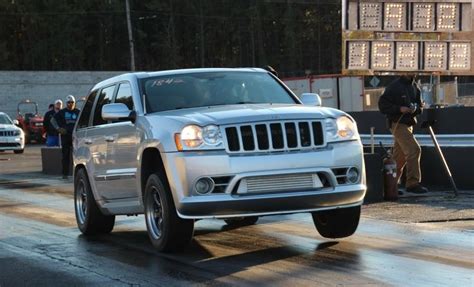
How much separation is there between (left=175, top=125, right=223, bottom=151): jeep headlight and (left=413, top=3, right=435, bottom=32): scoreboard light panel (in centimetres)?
1212

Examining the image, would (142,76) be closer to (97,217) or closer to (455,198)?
(97,217)

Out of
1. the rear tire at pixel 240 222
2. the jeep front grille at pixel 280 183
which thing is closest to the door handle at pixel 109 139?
the rear tire at pixel 240 222

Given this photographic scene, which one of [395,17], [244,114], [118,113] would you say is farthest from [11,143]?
[244,114]

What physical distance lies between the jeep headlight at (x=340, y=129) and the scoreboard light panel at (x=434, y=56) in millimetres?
11227

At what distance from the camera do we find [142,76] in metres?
9.11

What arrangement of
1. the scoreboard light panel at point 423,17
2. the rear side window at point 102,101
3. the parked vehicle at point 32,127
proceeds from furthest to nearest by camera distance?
the parked vehicle at point 32,127
the scoreboard light panel at point 423,17
the rear side window at point 102,101

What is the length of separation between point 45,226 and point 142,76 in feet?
9.16

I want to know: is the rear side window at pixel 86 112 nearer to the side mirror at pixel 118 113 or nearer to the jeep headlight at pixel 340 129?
the side mirror at pixel 118 113

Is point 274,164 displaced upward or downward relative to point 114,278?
upward

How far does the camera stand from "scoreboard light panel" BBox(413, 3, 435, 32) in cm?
1866

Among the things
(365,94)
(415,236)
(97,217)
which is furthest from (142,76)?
(365,94)

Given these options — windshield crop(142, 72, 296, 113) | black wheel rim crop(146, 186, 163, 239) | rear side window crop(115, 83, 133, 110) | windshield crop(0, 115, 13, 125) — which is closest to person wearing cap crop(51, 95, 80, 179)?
rear side window crop(115, 83, 133, 110)

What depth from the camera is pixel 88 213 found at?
995cm

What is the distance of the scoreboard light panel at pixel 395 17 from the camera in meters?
18.7
